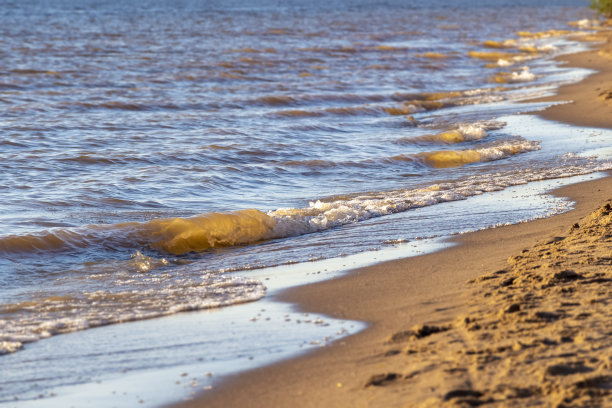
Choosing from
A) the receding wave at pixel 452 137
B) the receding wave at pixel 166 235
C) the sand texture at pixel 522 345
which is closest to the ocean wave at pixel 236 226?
the receding wave at pixel 166 235

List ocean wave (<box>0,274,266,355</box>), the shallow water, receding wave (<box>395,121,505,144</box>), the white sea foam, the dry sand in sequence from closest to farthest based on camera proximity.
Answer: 1. the dry sand
2. ocean wave (<box>0,274,266,355</box>)
3. the shallow water
4. receding wave (<box>395,121,505,144</box>)
5. the white sea foam

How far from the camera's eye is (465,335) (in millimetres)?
3910

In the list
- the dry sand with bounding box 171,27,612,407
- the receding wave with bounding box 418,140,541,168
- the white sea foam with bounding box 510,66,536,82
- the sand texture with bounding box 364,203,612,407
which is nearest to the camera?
the sand texture with bounding box 364,203,612,407

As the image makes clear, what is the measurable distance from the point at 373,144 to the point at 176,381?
9.10 meters

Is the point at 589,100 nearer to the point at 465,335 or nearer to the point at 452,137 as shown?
the point at 452,137

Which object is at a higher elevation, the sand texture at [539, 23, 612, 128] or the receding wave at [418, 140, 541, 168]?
the sand texture at [539, 23, 612, 128]

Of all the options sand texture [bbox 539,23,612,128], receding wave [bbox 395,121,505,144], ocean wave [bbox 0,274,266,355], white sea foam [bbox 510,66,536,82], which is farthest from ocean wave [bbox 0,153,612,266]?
white sea foam [bbox 510,66,536,82]

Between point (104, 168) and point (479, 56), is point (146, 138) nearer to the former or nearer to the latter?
point (104, 168)

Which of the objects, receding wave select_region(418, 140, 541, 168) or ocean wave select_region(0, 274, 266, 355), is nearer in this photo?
ocean wave select_region(0, 274, 266, 355)

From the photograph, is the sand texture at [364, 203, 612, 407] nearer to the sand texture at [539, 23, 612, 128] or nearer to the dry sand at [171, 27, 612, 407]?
the dry sand at [171, 27, 612, 407]

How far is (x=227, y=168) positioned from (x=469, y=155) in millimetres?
Result: 3424

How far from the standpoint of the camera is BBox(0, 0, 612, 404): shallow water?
19.7ft

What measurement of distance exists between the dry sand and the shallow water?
2.87 ft

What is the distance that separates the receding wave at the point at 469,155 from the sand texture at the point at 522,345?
5.93 metres
